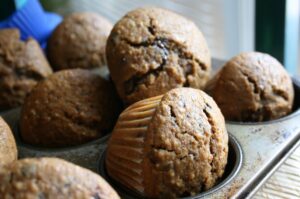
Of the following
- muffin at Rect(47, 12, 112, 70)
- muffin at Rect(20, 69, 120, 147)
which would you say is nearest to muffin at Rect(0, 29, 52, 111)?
muffin at Rect(47, 12, 112, 70)

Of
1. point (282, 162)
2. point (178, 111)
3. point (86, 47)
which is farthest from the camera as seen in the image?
point (86, 47)

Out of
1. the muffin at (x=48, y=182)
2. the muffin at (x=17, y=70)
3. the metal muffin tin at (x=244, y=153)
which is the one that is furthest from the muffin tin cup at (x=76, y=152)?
the muffin at (x=48, y=182)

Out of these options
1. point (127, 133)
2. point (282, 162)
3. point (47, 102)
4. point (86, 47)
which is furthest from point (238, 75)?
point (86, 47)

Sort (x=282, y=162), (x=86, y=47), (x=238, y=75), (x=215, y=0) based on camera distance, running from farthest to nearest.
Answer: (x=215, y=0)
(x=86, y=47)
(x=238, y=75)
(x=282, y=162)

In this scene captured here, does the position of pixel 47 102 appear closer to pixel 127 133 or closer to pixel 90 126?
pixel 90 126

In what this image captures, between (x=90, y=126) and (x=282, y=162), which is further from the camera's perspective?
(x=90, y=126)

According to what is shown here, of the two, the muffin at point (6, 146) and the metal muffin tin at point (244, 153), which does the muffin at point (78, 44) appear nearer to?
the metal muffin tin at point (244, 153)
